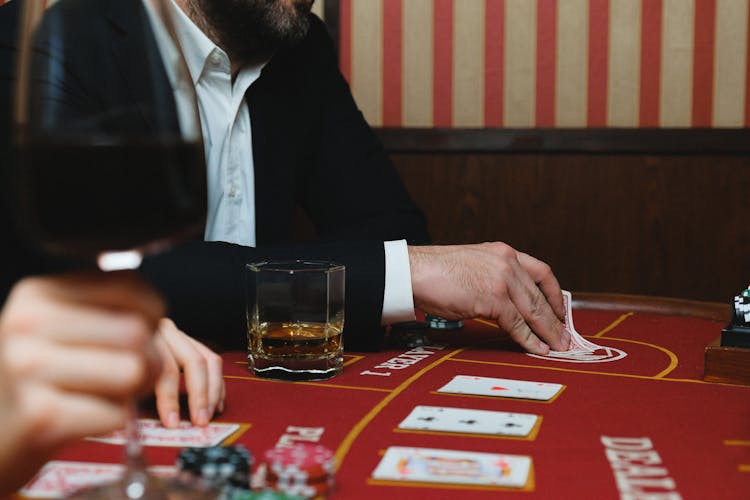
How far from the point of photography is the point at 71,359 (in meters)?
0.59

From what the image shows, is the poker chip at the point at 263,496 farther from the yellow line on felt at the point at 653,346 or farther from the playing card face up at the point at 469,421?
the yellow line on felt at the point at 653,346

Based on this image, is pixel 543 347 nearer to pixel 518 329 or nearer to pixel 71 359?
pixel 518 329

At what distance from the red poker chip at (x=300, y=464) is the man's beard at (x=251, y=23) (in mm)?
1625

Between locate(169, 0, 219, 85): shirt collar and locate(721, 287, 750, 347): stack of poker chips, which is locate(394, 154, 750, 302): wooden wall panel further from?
locate(721, 287, 750, 347): stack of poker chips

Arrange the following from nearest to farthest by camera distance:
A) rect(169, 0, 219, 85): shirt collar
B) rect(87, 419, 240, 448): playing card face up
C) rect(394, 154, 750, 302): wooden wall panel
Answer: rect(87, 419, 240, 448): playing card face up, rect(169, 0, 219, 85): shirt collar, rect(394, 154, 750, 302): wooden wall panel

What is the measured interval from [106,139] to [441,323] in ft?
3.67

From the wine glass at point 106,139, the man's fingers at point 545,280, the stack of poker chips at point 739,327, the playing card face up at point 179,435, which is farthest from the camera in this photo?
the man's fingers at point 545,280

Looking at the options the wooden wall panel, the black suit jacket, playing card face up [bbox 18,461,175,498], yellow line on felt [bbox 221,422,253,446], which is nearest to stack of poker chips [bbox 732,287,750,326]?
the black suit jacket

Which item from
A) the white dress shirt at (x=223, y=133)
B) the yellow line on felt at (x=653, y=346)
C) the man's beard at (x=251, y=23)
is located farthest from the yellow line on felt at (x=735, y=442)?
the man's beard at (x=251, y=23)

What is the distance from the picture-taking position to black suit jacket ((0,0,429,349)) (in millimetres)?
1449

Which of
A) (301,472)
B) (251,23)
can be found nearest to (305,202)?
(251,23)

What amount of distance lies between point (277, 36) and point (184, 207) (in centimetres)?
176

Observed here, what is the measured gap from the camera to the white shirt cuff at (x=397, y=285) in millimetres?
1483

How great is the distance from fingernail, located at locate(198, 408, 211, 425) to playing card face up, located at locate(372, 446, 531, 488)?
22 cm
